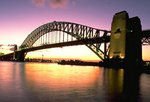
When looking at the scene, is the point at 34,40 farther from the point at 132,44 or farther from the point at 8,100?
the point at 8,100

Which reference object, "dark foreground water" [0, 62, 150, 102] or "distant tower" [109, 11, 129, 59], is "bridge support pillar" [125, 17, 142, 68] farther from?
"dark foreground water" [0, 62, 150, 102]

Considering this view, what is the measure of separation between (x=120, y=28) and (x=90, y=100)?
61.8 metres

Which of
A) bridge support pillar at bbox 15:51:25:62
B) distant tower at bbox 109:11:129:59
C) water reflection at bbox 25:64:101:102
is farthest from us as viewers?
bridge support pillar at bbox 15:51:25:62

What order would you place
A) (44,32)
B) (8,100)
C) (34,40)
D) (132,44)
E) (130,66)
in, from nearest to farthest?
(8,100) < (130,66) < (132,44) < (44,32) < (34,40)

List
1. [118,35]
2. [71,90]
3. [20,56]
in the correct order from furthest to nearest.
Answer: [20,56] < [118,35] < [71,90]

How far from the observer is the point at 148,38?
253 ft

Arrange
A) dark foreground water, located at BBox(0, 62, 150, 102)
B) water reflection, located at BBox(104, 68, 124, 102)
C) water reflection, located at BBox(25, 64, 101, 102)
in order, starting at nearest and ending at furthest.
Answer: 1. dark foreground water, located at BBox(0, 62, 150, 102)
2. water reflection, located at BBox(25, 64, 101, 102)
3. water reflection, located at BBox(104, 68, 124, 102)

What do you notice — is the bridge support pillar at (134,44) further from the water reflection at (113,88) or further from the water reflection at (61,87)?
the water reflection at (61,87)

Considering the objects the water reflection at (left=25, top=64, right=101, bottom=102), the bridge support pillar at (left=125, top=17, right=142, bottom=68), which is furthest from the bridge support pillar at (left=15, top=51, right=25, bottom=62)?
the water reflection at (left=25, top=64, right=101, bottom=102)

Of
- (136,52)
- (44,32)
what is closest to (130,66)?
(136,52)

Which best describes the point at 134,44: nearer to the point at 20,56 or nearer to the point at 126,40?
the point at 126,40

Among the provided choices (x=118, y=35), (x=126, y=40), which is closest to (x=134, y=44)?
(x=126, y=40)

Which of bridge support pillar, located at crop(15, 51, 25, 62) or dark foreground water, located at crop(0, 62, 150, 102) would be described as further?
bridge support pillar, located at crop(15, 51, 25, 62)

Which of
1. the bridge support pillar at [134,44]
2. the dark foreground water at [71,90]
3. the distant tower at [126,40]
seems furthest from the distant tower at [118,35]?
the dark foreground water at [71,90]
